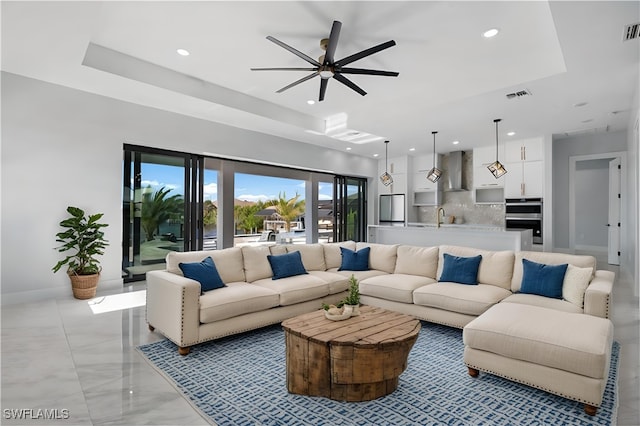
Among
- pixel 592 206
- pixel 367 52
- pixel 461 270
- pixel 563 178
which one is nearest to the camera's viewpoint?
pixel 367 52

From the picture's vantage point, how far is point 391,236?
6652 millimetres

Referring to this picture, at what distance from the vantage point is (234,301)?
A: 10.2 feet

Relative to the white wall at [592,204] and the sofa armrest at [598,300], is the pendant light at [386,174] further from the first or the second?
the white wall at [592,204]

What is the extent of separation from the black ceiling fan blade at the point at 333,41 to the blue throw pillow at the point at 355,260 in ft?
8.27

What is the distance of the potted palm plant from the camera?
4.34 m

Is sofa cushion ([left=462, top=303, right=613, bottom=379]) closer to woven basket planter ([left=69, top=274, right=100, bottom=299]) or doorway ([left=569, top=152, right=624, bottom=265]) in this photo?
woven basket planter ([left=69, top=274, right=100, bottom=299])

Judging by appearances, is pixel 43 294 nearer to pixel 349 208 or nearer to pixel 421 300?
pixel 421 300

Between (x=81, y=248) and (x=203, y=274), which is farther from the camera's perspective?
(x=81, y=248)

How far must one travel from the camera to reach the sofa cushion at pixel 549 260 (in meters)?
3.38

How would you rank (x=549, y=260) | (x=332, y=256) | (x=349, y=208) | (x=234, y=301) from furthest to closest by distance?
(x=349, y=208)
(x=332, y=256)
(x=549, y=260)
(x=234, y=301)

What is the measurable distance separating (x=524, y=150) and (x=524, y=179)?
601 mm

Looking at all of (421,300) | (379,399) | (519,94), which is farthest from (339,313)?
(519,94)

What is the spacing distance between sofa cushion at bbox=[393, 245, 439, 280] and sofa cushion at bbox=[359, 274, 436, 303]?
110 mm

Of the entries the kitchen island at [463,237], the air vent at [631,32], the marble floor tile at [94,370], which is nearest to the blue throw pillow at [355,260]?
the kitchen island at [463,237]
